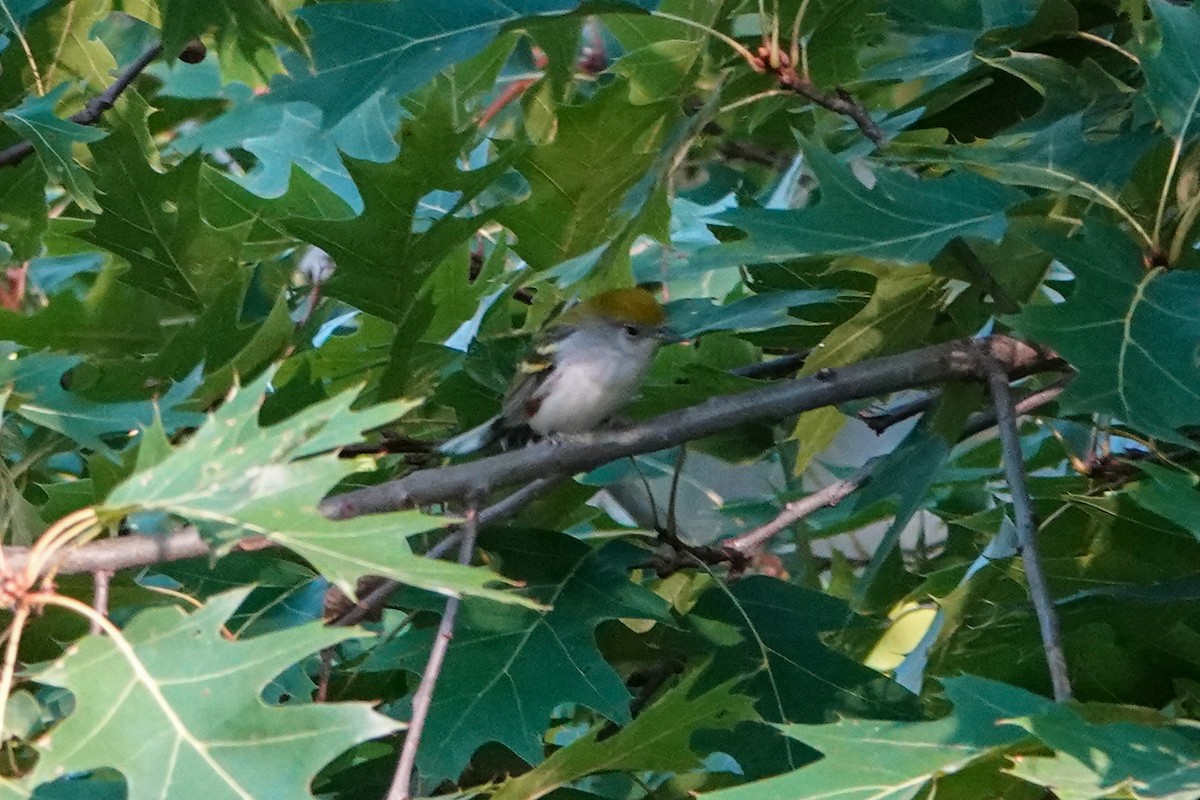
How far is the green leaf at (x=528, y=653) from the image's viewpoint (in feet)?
5.14

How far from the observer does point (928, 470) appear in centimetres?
160

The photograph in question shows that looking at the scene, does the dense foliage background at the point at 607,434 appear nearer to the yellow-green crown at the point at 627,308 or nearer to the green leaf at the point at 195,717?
the green leaf at the point at 195,717

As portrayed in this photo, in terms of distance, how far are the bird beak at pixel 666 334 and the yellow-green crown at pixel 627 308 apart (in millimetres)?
22

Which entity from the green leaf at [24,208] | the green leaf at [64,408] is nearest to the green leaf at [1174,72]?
the green leaf at [64,408]

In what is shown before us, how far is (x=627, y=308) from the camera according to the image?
238 centimetres

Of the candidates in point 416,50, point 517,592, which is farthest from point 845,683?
point 416,50

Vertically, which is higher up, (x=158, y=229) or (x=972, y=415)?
(x=158, y=229)

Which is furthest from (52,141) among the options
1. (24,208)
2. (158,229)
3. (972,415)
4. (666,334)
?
(972,415)

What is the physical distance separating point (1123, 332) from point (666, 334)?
3.30ft

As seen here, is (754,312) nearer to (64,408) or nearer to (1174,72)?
(1174,72)

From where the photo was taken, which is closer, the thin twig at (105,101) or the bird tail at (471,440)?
the bird tail at (471,440)

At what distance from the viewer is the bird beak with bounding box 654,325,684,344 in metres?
2.20

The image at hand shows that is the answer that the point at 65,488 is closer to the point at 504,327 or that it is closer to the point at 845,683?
the point at 504,327

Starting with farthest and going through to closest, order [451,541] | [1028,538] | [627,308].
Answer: [627,308] < [451,541] < [1028,538]
